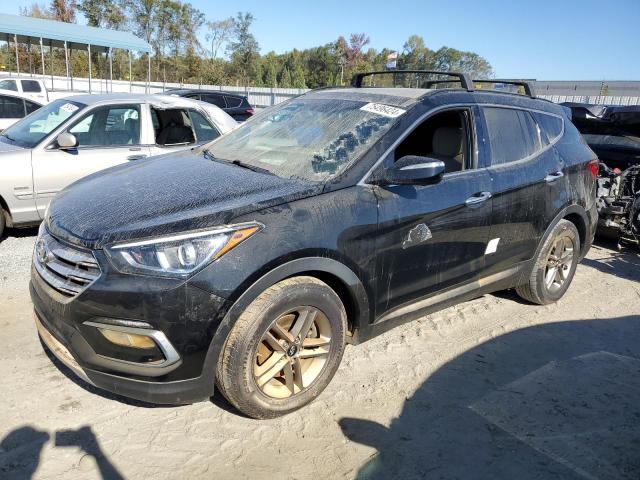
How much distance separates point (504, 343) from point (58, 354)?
3.03 m

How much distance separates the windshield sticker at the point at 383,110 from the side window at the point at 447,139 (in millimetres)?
191

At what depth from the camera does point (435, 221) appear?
314 cm

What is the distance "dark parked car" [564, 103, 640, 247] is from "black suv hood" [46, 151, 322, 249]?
16.5ft

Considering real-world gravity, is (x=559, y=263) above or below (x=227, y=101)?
below

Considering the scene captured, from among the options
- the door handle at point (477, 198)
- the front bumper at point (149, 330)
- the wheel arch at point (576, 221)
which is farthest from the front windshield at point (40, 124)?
the wheel arch at point (576, 221)

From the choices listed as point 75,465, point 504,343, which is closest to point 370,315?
point 504,343

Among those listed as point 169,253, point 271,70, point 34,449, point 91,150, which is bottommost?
point 34,449

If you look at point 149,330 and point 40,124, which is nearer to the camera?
point 149,330

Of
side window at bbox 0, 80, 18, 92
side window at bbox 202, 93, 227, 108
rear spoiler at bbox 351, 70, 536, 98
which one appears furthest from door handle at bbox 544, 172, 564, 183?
side window at bbox 0, 80, 18, 92

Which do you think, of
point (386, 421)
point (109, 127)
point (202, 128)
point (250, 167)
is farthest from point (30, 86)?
point (386, 421)

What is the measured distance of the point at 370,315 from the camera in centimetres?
297

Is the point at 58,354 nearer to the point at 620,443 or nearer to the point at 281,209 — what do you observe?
the point at 281,209

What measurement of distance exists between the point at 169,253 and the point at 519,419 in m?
2.16

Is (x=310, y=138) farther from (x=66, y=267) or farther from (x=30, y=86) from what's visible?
(x=30, y=86)
